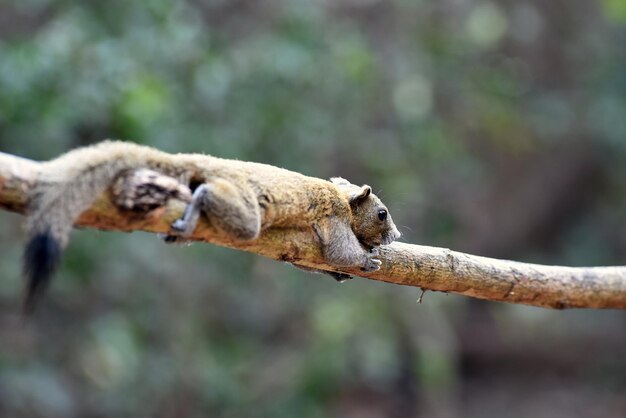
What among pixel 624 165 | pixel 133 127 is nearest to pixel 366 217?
pixel 133 127

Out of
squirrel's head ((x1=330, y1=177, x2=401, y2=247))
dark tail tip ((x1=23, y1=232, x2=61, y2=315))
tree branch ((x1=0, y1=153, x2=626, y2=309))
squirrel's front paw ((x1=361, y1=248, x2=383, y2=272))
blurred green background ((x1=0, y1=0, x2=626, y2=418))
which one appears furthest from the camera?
blurred green background ((x1=0, y1=0, x2=626, y2=418))

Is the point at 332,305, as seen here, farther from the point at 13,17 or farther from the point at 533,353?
the point at 533,353

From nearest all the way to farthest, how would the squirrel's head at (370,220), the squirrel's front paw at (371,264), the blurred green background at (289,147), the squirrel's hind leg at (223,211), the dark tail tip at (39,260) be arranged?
the dark tail tip at (39,260) < the squirrel's hind leg at (223,211) < the squirrel's front paw at (371,264) < the squirrel's head at (370,220) < the blurred green background at (289,147)

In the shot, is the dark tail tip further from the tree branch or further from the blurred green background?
the blurred green background

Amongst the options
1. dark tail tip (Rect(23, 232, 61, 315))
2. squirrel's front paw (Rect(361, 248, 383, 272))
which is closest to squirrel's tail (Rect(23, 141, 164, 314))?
dark tail tip (Rect(23, 232, 61, 315))

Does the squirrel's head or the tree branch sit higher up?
the squirrel's head

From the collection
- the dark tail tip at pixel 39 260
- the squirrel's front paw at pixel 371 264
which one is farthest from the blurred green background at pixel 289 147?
the dark tail tip at pixel 39 260

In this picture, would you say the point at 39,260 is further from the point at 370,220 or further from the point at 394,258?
the point at 370,220

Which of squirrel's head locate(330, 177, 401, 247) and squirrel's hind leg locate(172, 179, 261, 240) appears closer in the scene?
squirrel's hind leg locate(172, 179, 261, 240)

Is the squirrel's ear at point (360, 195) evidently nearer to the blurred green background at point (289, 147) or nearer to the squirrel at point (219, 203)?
the squirrel at point (219, 203)
